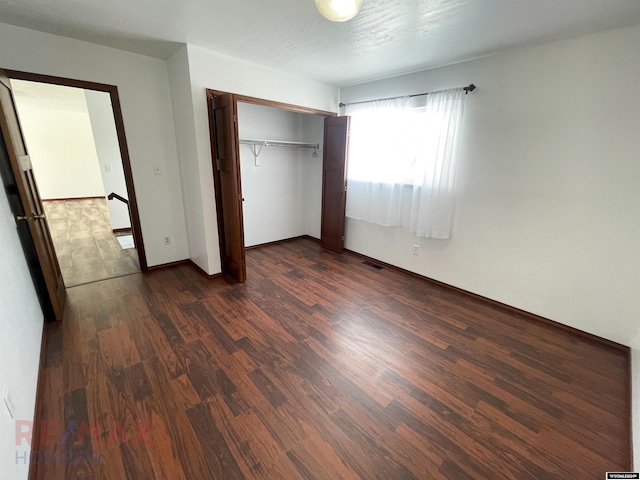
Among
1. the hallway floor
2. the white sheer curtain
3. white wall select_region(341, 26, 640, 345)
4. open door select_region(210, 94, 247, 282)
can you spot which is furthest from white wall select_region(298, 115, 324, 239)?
the hallway floor

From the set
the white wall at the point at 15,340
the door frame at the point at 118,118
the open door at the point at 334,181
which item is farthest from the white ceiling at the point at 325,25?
the white wall at the point at 15,340

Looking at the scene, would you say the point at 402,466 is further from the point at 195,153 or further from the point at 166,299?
the point at 195,153

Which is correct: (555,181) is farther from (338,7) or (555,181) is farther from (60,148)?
(60,148)

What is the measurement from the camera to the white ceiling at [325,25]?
1.79 meters

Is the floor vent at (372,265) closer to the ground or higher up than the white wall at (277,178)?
closer to the ground

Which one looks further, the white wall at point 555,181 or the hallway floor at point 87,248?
the hallway floor at point 87,248

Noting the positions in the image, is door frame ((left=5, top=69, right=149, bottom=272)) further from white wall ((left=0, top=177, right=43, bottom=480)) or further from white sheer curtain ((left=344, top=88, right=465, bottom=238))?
white sheer curtain ((left=344, top=88, right=465, bottom=238))

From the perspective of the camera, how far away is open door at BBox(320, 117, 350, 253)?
385 centimetres

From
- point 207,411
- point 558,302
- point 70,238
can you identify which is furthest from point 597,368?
point 70,238

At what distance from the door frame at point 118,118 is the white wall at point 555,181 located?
3.37 meters

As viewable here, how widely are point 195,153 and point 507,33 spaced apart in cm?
305

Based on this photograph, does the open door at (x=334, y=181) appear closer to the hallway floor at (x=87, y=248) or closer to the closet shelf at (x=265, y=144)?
the closet shelf at (x=265, y=144)

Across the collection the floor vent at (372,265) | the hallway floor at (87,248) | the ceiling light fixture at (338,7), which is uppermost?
the ceiling light fixture at (338,7)

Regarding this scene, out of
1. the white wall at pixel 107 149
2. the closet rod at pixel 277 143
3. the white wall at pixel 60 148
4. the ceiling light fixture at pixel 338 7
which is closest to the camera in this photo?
the ceiling light fixture at pixel 338 7
